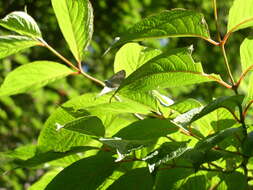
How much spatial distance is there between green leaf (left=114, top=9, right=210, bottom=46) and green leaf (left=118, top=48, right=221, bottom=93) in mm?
29

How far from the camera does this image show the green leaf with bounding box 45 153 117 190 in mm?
581

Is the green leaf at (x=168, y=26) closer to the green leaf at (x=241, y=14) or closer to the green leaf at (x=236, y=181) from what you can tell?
the green leaf at (x=241, y=14)

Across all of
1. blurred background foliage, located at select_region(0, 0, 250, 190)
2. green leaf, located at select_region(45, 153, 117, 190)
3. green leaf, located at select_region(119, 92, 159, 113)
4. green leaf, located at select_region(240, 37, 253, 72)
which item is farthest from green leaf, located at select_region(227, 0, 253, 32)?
blurred background foliage, located at select_region(0, 0, 250, 190)

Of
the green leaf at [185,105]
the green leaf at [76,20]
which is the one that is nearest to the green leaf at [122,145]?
the green leaf at [185,105]

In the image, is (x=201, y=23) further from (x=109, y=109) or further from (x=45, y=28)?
(x=45, y=28)

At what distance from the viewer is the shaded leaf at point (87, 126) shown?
20.9 inches

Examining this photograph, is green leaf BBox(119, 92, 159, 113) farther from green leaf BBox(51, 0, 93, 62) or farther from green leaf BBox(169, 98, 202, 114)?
green leaf BBox(51, 0, 93, 62)

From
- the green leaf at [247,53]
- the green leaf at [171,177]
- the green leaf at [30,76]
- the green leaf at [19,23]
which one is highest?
the green leaf at [19,23]

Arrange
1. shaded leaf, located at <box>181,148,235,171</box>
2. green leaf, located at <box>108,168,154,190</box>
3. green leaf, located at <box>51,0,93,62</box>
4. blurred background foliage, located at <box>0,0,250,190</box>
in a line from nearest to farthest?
1. shaded leaf, located at <box>181,148,235,171</box>
2. green leaf, located at <box>108,168,154,190</box>
3. green leaf, located at <box>51,0,93,62</box>
4. blurred background foliage, located at <box>0,0,250,190</box>

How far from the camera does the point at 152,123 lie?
58 cm

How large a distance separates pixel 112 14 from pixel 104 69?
1.76ft

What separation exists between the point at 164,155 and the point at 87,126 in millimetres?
112

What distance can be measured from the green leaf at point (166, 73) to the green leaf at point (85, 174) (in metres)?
0.11

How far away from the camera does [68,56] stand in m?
3.91
